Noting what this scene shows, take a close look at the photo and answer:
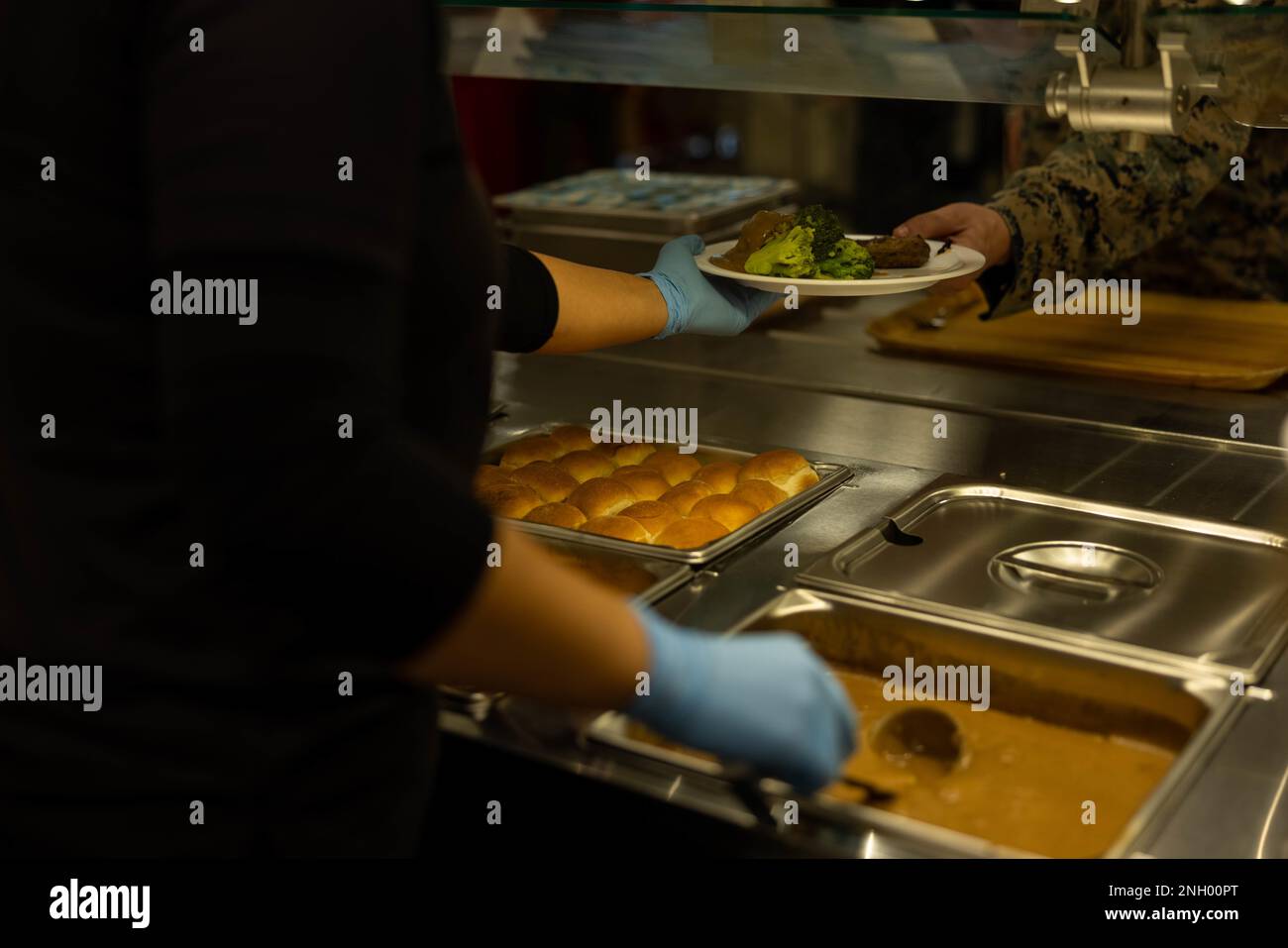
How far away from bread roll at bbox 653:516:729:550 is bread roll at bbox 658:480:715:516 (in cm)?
4

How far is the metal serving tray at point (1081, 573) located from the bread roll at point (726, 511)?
12 cm

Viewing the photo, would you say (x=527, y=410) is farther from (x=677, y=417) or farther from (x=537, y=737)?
(x=537, y=737)

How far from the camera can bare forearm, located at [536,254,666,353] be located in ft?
4.77

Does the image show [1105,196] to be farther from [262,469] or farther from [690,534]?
[262,469]

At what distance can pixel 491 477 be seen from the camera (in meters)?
1.55

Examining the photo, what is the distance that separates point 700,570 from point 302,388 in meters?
0.71

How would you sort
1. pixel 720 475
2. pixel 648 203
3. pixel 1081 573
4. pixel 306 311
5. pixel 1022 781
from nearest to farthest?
1. pixel 306 311
2. pixel 1022 781
3. pixel 1081 573
4. pixel 720 475
5. pixel 648 203

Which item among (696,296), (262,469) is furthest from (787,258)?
(262,469)

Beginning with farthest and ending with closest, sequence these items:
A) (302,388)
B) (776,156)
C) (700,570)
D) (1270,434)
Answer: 1. (776,156)
2. (1270,434)
3. (700,570)
4. (302,388)

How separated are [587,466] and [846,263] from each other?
15.1 inches

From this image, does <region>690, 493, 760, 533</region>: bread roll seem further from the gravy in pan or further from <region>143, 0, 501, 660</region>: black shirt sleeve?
<region>143, 0, 501, 660</region>: black shirt sleeve

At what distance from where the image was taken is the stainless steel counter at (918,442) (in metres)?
0.96

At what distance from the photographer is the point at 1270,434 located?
1.63 m
